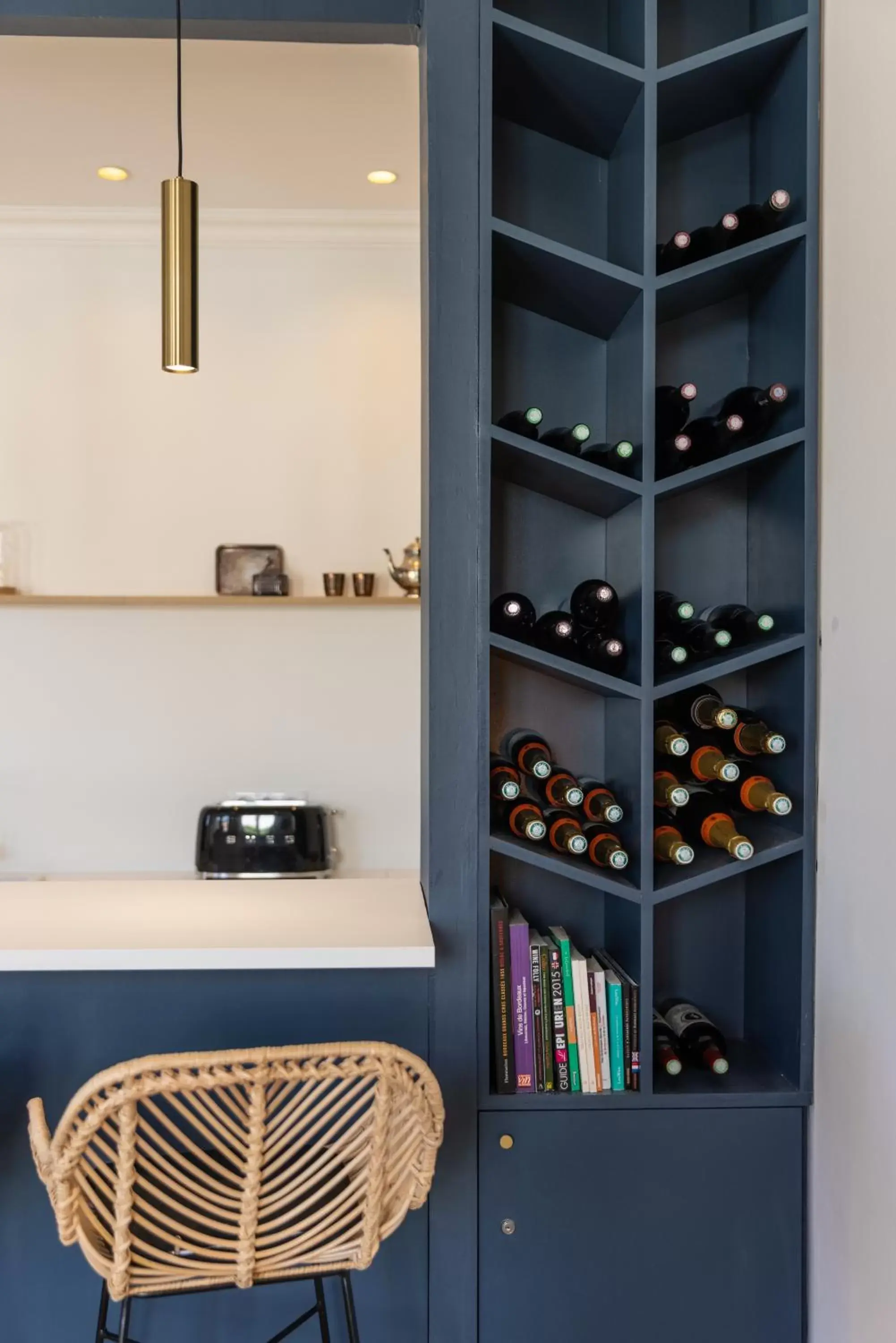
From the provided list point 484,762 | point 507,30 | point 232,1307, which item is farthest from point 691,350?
point 232,1307

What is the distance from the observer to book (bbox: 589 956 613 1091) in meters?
1.76

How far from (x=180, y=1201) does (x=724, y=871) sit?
96 centimetres

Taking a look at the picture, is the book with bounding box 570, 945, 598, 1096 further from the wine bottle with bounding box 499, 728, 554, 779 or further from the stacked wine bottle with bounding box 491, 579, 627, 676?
the stacked wine bottle with bounding box 491, 579, 627, 676

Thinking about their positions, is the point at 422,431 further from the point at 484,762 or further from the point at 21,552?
the point at 21,552

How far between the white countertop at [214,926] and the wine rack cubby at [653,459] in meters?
0.20

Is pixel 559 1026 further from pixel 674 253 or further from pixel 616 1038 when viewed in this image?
pixel 674 253

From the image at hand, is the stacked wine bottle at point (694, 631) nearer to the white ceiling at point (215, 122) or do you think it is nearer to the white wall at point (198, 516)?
the white ceiling at point (215, 122)

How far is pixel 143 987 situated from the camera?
5.55 feet

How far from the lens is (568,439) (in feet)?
5.87

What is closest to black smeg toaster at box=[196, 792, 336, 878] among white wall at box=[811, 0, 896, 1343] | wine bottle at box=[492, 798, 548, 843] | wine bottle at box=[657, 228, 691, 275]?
wine bottle at box=[492, 798, 548, 843]

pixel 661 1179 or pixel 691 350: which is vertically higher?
pixel 691 350

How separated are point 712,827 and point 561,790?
26cm

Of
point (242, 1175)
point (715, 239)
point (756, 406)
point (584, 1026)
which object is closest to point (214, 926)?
point (242, 1175)

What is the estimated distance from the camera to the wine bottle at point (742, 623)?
5.91 ft
